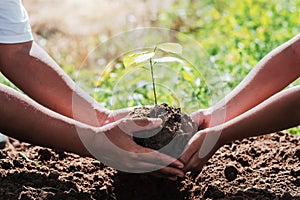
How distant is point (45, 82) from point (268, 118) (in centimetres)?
95

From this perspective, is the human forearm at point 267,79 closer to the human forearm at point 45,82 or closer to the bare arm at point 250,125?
the bare arm at point 250,125

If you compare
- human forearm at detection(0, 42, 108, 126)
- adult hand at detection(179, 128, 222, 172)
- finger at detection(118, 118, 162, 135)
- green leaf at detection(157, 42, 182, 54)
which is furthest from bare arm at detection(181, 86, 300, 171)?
human forearm at detection(0, 42, 108, 126)

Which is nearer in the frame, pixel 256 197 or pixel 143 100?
pixel 256 197

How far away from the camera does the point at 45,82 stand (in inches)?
119

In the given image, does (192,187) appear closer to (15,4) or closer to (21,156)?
(21,156)

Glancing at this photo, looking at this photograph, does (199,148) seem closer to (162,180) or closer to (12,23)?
(162,180)

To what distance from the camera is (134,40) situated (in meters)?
3.92

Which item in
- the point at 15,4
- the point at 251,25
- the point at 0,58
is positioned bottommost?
the point at 0,58

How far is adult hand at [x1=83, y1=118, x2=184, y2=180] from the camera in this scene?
256 centimetres

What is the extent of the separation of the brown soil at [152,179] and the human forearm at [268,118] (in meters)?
0.21

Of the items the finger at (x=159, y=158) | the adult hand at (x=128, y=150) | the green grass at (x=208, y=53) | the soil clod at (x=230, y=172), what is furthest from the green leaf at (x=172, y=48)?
the soil clod at (x=230, y=172)

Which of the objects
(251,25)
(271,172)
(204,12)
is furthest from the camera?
(204,12)

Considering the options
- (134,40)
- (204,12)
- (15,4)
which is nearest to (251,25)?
(204,12)

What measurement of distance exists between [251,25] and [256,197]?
110 inches
